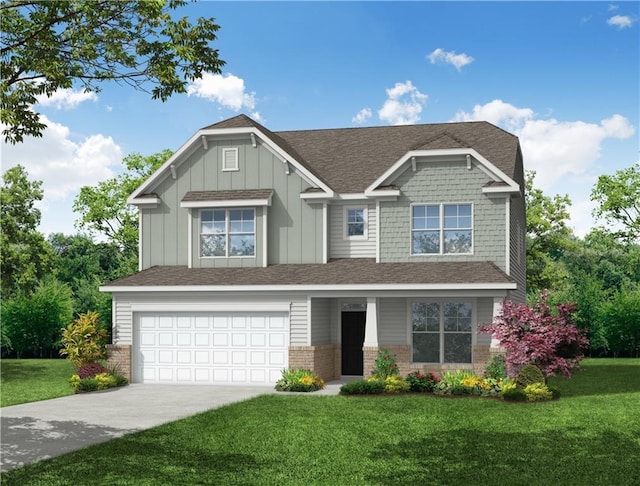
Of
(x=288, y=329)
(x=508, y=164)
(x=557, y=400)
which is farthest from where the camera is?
(x=508, y=164)

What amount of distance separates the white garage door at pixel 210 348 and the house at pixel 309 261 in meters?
0.05

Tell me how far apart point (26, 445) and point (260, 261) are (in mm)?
13946

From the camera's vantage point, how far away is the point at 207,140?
29.8m

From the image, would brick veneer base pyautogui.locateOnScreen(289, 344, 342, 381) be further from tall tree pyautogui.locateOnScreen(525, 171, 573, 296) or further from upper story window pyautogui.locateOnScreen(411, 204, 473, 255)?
tall tree pyautogui.locateOnScreen(525, 171, 573, 296)

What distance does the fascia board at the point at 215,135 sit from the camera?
28.7 metres

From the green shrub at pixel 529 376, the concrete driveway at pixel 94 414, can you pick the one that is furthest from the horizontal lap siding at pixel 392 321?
the green shrub at pixel 529 376

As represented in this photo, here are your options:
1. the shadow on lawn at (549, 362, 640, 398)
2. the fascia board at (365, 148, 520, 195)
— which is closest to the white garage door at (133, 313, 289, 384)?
the fascia board at (365, 148, 520, 195)

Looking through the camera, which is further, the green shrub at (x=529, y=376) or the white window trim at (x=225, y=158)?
the white window trim at (x=225, y=158)

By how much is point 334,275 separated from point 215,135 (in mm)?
6868

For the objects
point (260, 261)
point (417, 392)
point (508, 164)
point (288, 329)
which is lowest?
point (417, 392)

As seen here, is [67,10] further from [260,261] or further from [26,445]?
[260,261]

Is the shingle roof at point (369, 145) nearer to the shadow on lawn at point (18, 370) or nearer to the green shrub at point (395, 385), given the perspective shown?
the green shrub at point (395, 385)

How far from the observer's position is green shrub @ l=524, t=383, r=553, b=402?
22.0 metres

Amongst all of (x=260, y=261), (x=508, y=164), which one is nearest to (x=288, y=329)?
(x=260, y=261)
